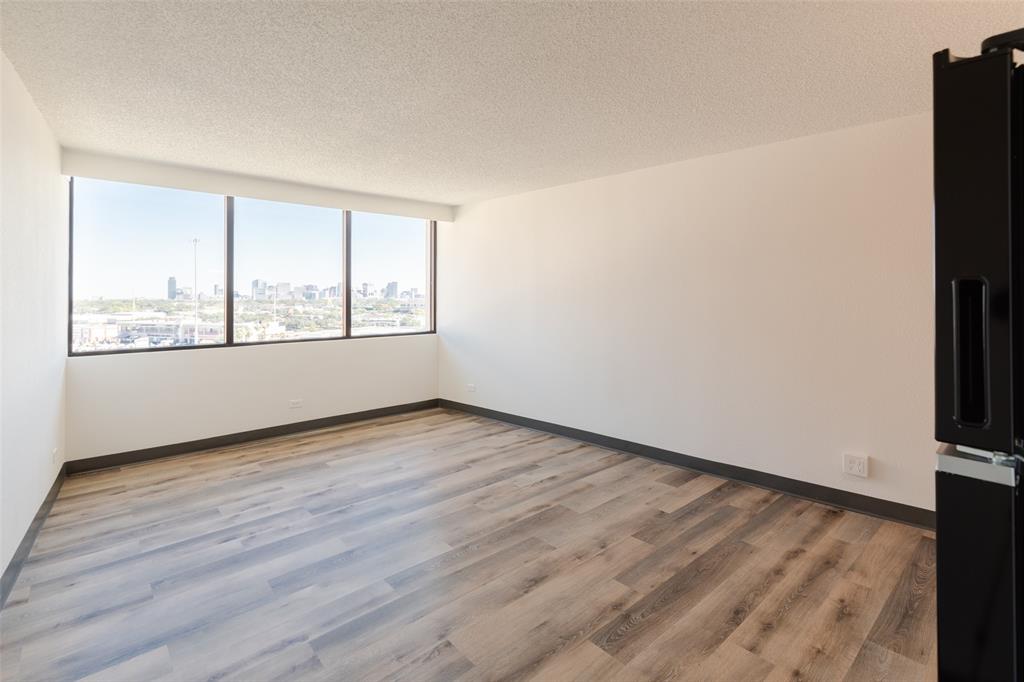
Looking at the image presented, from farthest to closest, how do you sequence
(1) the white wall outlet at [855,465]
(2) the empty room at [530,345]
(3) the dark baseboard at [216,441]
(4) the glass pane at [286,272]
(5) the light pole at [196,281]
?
(4) the glass pane at [286,272]
(5) the light pole at [196,281]
(3) the dark baseboard at [216,441]
(1) the white wall outlet at [855,465]
(2) the empty room at [530,345]

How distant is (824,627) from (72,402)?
5.09 metres

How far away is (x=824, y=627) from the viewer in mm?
2127

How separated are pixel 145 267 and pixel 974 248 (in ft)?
17.5

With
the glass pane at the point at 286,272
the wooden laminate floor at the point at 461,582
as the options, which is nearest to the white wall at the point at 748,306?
the wooden laminate floor at the point at 461,582

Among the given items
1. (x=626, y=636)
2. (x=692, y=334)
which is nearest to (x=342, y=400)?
(x=692, y=334)

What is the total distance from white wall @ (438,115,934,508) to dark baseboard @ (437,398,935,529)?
0.20ft

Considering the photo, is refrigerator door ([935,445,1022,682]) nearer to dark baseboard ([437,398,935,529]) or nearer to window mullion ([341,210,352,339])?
dark baseboard ([437,398,935,529])

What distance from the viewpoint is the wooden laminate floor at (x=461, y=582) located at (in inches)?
75.9

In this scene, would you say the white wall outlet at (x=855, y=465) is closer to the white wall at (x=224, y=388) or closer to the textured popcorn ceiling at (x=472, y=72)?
the textured popcorn ceiling at (x=472, y=72)

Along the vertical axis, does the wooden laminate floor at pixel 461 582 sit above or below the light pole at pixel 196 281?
below

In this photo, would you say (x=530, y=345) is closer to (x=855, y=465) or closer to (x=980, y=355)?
(x=855, y=465)

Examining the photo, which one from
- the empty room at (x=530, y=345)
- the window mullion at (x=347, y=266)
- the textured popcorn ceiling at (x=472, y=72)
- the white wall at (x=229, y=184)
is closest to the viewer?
the empty room at (x=530, y=345)

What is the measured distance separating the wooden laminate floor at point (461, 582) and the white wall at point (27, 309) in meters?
0.33

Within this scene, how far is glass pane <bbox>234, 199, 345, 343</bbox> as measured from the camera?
16.3ft
